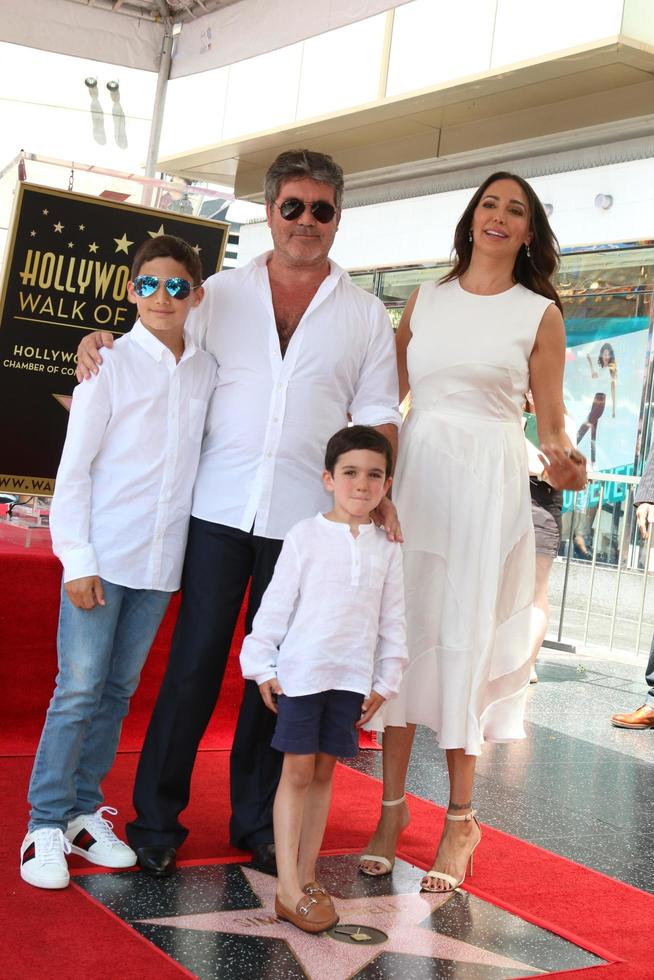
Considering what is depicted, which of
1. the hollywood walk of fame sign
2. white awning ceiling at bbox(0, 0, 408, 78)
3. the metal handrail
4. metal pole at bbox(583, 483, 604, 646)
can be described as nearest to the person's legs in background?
the hollywood walk of fame sign

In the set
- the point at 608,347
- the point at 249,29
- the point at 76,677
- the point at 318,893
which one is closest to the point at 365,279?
the point at 608,347

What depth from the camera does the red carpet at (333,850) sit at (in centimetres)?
225

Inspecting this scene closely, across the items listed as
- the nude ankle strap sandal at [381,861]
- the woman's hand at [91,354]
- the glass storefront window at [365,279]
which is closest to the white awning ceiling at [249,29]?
the glass storefront window at [365,279]

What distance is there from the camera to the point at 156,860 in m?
2.75

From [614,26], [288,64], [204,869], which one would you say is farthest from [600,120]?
[204,869]

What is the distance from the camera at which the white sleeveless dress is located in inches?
115

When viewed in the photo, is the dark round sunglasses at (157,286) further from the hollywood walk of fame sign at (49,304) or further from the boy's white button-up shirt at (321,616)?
the hollywood walk of fame sign at (49,304)

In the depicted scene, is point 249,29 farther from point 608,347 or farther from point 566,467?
point 566,467

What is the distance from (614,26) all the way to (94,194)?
3.24 metres

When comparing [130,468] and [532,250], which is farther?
[532,250]

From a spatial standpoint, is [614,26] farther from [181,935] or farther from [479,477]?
[181,935]

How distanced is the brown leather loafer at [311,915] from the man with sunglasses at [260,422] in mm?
371

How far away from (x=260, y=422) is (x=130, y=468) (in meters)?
0.34

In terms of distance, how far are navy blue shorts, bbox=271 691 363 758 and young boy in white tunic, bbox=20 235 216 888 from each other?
46 centimetres
